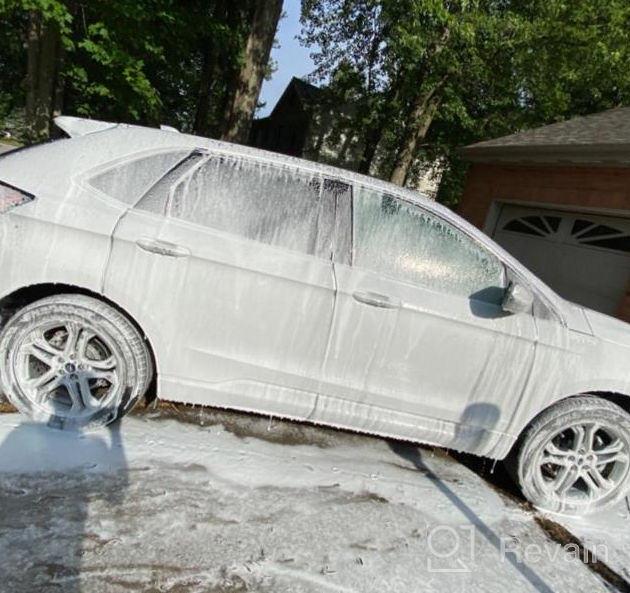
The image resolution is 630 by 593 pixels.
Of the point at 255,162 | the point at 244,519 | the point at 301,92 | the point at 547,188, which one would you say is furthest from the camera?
the point at 301,92

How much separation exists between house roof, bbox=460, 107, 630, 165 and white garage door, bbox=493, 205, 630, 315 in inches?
34.9

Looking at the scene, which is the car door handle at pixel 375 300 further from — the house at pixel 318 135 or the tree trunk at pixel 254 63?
the house at pixel 318 135

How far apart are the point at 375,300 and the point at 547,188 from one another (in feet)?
21.4

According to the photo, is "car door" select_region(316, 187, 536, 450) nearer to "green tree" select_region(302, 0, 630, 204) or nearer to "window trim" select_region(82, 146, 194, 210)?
"window trim" select_region(82, 146, 194, 210)

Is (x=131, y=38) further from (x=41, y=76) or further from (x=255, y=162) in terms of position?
(x=255, y=162)

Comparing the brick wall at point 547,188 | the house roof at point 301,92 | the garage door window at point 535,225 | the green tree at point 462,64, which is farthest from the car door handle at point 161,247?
the house roof at point 301,92

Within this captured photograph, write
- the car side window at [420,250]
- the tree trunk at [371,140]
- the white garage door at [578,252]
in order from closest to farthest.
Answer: the car side window at [420,250] < the white garage door at [578,252] < the tree trunk at [371,140]

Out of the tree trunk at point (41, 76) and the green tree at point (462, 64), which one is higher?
the green tree at point (462, 64)

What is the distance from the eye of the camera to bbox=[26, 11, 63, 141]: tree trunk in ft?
41.5

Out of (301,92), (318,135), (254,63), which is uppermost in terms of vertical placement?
(301,92)

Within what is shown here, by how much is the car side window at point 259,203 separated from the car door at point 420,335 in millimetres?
224

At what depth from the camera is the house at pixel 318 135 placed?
22344 mm

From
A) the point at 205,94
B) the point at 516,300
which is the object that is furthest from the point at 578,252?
→ the point at 205,94

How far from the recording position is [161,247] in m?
2.50
